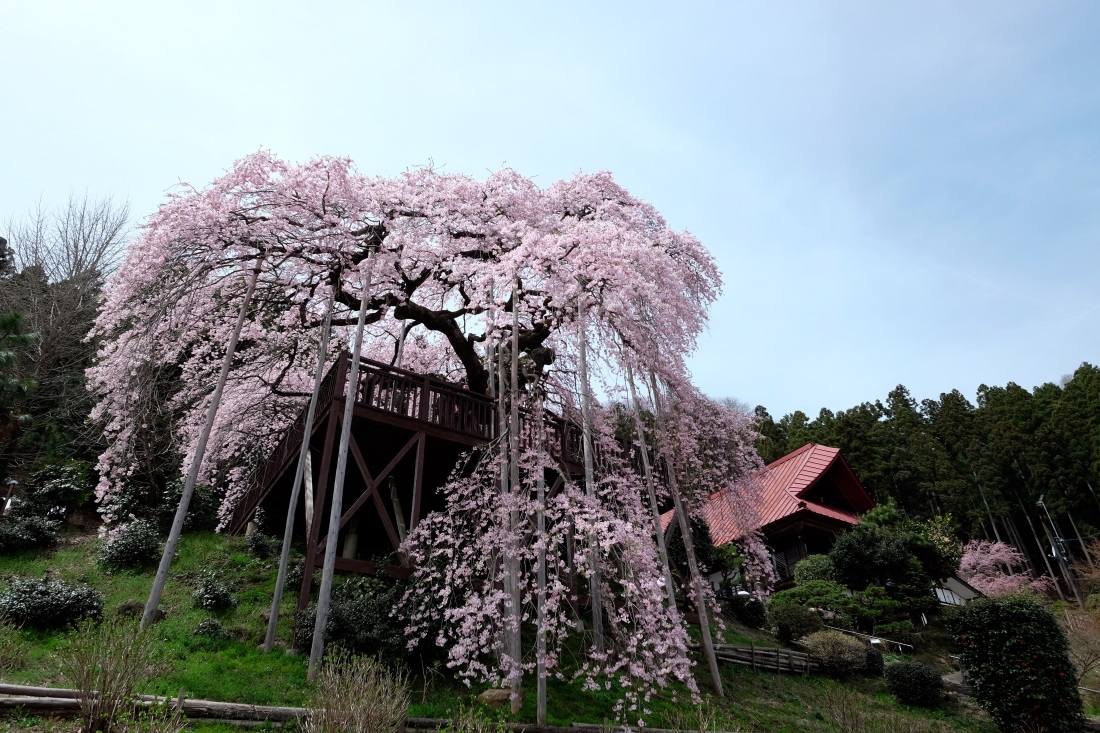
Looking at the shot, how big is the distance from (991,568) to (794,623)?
20.2 m

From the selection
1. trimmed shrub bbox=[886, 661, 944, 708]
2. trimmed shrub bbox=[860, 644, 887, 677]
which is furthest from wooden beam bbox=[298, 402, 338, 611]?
trimmed shrub bbox=[860, 644, 887, 677]

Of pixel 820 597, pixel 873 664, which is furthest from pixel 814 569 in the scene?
pixel 873 664

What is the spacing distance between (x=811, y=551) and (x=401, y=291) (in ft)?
50.8

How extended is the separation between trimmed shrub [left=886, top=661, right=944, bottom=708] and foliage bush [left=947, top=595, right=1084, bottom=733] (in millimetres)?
650

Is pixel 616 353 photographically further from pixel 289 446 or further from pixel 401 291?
pixel 289 446

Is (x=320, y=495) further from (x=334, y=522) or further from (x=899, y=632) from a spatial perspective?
(x=899, y=632)

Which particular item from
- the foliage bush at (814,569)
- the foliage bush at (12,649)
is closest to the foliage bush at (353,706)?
the foliage bush at (12,649)

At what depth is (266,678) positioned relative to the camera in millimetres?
7301

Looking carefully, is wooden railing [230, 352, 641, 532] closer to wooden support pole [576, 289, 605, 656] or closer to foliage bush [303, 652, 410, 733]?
wooden support pole [576, 289, 605, 656]

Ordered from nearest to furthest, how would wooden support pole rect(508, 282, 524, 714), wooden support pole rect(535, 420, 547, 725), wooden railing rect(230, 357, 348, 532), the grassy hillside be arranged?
the grassy hillside → wooden support pole rect(535, 420, 547, 725) → wooden support pole rect(508, 282, 524, 714) → wooden railing rect(230, 357, 348, 532)

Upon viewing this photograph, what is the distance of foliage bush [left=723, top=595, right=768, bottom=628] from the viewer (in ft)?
50.1

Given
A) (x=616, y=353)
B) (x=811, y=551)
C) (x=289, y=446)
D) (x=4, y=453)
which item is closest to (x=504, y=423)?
(x=616, y=353)

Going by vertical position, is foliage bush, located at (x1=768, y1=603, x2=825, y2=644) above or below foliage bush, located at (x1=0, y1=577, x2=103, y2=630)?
below

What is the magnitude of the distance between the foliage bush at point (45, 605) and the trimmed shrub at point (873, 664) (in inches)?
510
